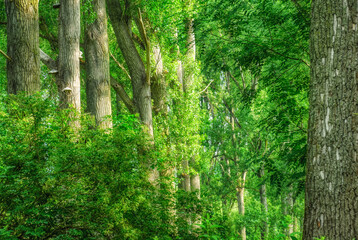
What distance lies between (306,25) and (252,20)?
1.17 m

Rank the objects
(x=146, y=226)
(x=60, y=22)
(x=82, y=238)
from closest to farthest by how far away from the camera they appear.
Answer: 1. (x=82, y=238)
2. (x=146, y=226)
3. (x=60, y=22)

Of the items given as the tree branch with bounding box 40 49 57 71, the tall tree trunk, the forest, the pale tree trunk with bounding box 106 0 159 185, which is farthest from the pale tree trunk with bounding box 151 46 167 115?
the tree branch with bounding box 40 49 57 71

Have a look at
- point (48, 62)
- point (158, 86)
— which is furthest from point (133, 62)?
point (48, 62)

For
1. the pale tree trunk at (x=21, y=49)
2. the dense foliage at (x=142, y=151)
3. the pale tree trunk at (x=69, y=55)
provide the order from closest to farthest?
the dense foliage at (x=142, y=151), the pale tree trunk at (x=21, y=49), the pale tree trunk at (x=69, y=55)

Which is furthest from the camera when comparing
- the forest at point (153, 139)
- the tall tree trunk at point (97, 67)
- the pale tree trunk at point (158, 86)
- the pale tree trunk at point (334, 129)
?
the pale tree trunk at point (158, 86)

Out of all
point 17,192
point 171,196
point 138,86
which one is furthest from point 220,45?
point 138,86

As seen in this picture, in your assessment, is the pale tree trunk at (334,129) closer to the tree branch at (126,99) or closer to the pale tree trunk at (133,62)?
the pale tree trunk at (133,62)

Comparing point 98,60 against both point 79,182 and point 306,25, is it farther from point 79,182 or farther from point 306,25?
point 79,182

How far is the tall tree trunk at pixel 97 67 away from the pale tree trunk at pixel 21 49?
3.35m

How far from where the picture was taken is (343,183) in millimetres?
4113

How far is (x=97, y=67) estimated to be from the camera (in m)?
11.3

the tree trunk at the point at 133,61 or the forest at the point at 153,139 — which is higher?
the tree trunk at the point at 133,61

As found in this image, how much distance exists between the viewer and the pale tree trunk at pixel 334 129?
13.4 ft

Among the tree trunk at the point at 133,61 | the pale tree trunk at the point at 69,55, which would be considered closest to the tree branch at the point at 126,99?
the tree trunk at the point at 133,61
